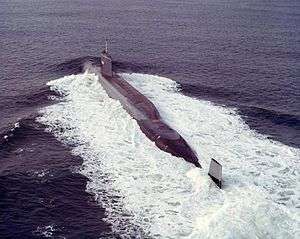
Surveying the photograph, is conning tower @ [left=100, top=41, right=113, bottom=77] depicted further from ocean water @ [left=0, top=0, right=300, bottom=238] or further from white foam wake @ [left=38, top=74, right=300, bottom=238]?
white foam wake @ [left=38, top=74, right=300, bottom=238]

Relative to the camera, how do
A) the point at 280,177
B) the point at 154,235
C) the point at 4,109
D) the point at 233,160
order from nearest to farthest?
the point at 154,235, the point at 280,177, the point at 233,160, the point at 4,109

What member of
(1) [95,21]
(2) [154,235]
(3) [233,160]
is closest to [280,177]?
(3) [233,160]

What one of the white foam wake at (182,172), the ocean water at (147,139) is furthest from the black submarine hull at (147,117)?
the ocean water at (147,139)

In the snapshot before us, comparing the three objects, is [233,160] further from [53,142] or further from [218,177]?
[53,142]

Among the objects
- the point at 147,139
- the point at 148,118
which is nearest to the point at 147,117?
the point at 148,118

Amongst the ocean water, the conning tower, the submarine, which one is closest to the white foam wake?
Result: the ocean water

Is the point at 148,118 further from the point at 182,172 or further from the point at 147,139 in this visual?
the point at 182,172

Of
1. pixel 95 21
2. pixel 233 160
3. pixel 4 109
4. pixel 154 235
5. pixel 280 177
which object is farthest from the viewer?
pixel 95 21

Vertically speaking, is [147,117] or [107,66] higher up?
[107,66]
